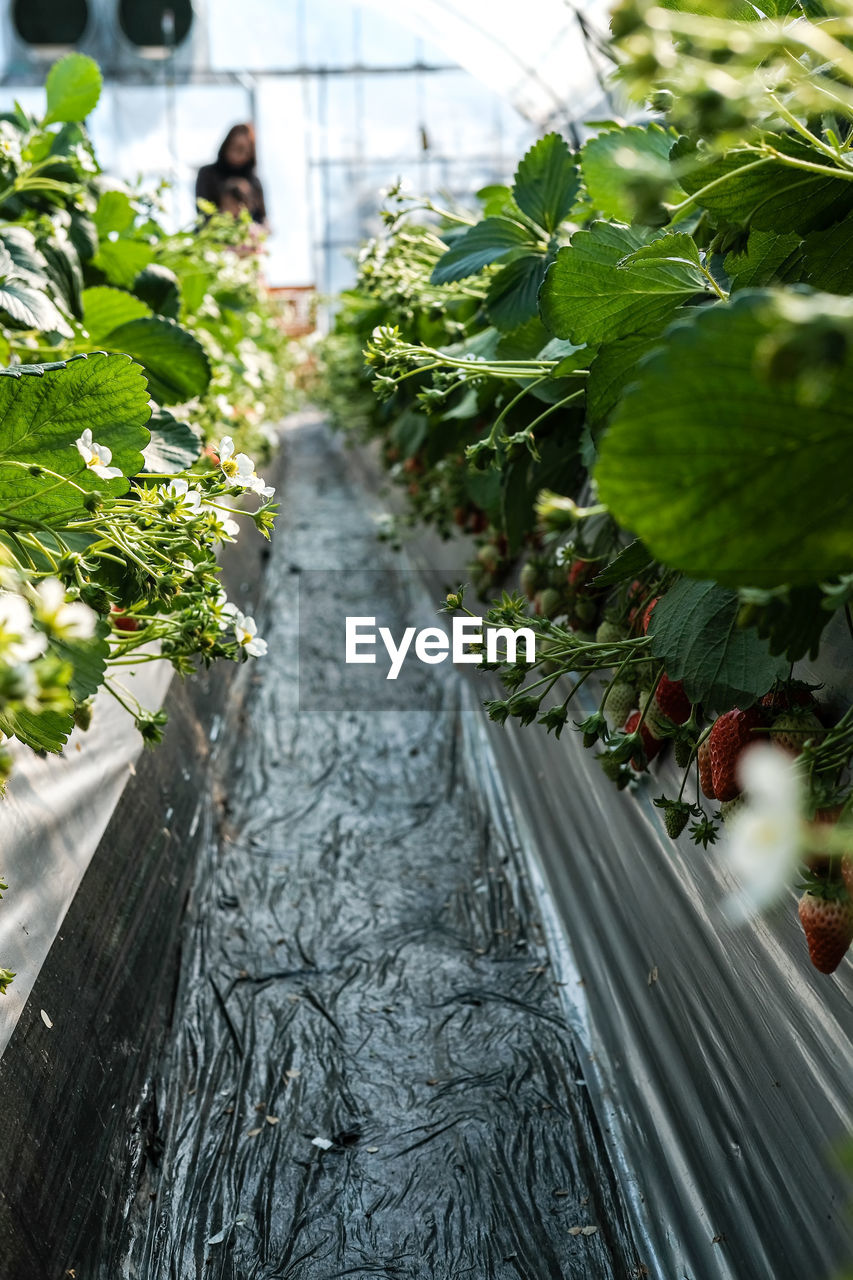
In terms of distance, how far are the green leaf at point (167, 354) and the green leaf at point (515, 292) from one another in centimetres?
35

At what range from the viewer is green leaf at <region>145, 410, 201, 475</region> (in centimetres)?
108

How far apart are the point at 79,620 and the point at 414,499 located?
205cm

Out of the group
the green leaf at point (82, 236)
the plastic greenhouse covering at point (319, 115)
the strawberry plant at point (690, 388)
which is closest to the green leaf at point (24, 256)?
the green leaf at point (82, 236)

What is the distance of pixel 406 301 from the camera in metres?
1.57

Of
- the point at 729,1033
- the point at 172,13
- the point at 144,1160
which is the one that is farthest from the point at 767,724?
the point at 172,13

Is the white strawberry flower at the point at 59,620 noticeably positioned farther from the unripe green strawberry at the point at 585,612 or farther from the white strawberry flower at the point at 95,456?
the unripe green strawberry at the point at 585,612

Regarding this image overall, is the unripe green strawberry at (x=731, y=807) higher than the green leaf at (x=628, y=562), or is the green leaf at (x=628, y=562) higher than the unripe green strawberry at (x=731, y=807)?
the green leaf at (x=628, y=562)

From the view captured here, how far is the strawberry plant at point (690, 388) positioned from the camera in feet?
1.51

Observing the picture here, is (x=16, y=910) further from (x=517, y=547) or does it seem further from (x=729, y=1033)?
(x=517, y=547)

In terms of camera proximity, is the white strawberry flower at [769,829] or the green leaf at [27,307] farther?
the green leaf at [27,307]

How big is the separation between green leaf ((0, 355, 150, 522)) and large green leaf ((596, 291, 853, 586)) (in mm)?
468

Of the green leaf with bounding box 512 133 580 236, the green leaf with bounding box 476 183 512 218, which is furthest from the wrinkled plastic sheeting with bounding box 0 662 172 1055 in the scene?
the green leaf with bounding box 476 183 512 218

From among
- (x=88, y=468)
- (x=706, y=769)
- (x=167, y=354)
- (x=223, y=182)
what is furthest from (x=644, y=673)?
(x=223, y=182)

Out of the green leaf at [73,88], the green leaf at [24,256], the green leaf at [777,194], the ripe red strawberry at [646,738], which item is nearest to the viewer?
the green leaf at [777,194]
